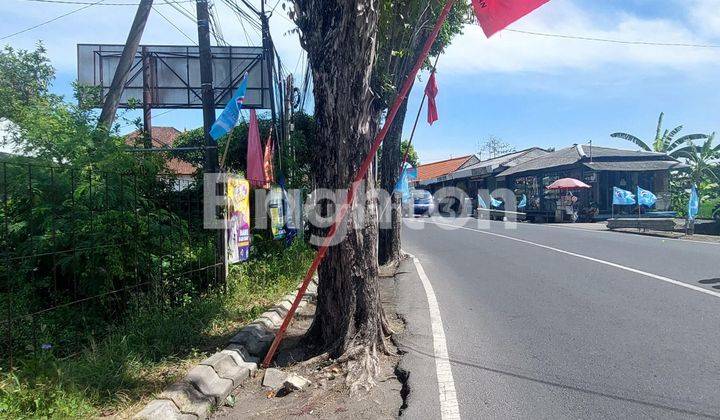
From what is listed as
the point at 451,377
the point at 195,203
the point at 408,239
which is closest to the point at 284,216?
A: the point at 195,203

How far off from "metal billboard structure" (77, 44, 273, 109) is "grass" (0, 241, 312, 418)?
1054 centimetres

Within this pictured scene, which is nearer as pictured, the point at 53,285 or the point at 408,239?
the point at 53,285

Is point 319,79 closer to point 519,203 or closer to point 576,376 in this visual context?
point 576,376

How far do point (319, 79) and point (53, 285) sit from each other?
375cm

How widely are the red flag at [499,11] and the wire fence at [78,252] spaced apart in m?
4.23

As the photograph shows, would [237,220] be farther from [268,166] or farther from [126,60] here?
[126,60]

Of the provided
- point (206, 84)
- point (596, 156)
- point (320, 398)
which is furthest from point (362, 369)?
point (596, 156)

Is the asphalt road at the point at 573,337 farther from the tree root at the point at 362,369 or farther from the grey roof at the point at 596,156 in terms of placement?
the grey roof at the point at 596,156

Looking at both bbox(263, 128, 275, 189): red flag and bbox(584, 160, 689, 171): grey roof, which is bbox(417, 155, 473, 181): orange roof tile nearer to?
bbox(584, 160, 689, 171): grey roof

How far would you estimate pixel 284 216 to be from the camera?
38.0 feet

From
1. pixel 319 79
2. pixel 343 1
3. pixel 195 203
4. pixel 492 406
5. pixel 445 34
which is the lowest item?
pixel 492 406

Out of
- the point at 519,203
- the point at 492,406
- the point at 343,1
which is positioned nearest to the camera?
the point at 492,406

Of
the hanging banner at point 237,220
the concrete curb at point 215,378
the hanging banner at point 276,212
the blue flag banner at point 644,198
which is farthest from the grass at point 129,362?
the blue flag banner at point 644,198

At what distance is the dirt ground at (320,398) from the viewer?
429 cm
